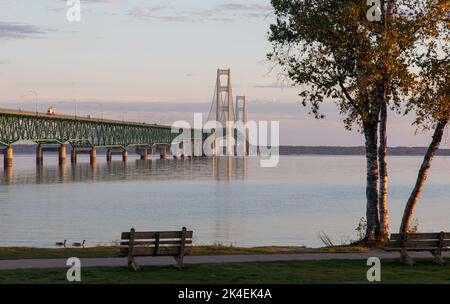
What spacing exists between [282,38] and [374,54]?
14.3 ft

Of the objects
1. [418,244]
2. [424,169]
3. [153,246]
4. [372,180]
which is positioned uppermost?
[424,169]

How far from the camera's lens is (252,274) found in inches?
701

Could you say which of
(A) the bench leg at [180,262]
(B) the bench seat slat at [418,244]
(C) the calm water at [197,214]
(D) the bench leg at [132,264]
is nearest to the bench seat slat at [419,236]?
(B) the bench seat slat at [418,244]

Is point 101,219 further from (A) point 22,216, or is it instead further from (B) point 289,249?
(B) point 289,249

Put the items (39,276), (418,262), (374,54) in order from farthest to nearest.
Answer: (374,54) < (418,262) < (39,276)

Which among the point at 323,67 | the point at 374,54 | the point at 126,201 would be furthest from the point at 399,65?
the point at 126,201

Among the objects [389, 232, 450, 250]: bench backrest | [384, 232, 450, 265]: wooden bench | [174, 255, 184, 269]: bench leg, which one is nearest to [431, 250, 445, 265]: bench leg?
[384, 232, 450, 265]: wooden bench

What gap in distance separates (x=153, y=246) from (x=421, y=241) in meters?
6.87

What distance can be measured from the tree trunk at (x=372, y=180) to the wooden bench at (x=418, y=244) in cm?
646

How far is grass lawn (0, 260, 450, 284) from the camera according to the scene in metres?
16.8

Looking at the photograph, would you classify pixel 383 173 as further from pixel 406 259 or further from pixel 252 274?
pixel 252 274

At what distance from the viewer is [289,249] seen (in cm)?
2389

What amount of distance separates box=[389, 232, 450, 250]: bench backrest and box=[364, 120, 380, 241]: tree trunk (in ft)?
21.2

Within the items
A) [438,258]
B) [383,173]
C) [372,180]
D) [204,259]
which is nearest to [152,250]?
[204,259]
